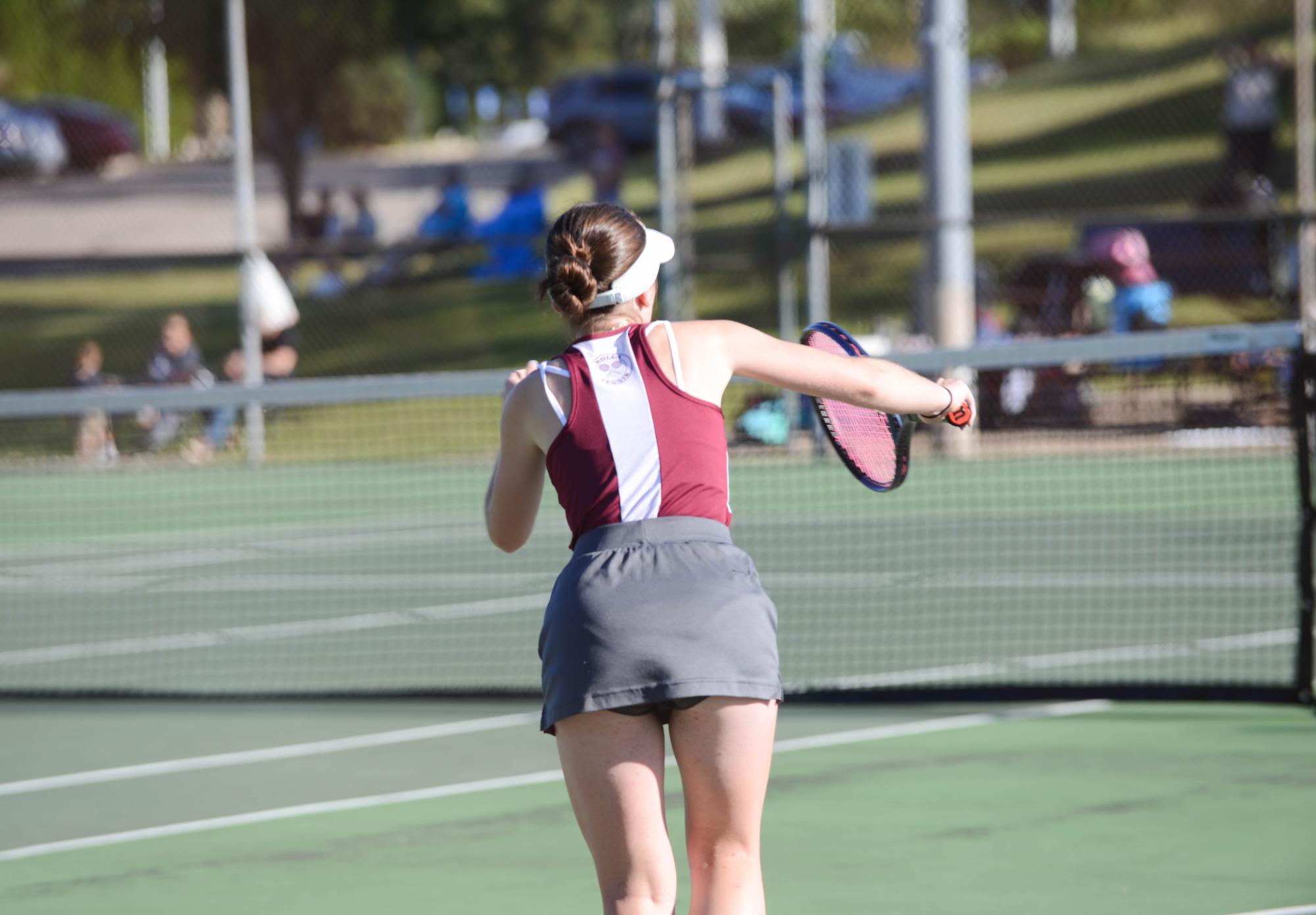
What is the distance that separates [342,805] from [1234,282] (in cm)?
1345

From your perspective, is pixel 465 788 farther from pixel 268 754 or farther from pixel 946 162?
pixel 946 162

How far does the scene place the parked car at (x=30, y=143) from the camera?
20.6m

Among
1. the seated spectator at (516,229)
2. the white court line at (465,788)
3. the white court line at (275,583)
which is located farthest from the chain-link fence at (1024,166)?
the white court line at (465,788)

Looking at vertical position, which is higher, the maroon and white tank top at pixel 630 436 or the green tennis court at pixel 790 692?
the maroon and white tank top at pixel 630 436

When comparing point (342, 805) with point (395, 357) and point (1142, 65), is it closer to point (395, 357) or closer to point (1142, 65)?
point (395, 357)

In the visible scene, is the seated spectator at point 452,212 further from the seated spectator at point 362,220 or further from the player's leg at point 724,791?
the player's leg at point 724,791

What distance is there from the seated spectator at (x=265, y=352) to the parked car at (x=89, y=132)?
21.8 ft

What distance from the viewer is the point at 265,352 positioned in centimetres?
1599

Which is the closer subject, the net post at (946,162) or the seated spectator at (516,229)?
the net post at (946,162)

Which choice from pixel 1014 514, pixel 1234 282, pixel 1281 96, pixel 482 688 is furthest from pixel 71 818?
pixel 1281 96

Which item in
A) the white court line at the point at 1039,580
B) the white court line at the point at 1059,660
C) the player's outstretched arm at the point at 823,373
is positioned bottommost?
the white court line at the point at 1059,660

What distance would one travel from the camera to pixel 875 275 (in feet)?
75.5

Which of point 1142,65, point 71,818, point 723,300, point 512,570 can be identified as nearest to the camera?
point 71,818

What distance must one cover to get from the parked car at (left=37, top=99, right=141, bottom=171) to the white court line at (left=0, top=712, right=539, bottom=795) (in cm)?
1668
